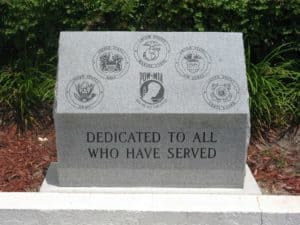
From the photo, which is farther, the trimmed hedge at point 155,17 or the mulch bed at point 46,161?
the trimmed hedge at point 155,17

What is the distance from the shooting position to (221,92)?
405cm

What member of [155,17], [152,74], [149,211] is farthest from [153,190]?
[155,17]

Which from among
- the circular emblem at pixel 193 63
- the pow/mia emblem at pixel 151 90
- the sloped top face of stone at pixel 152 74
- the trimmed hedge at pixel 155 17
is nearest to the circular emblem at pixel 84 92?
the sloped top face of stone at pixel 152 74

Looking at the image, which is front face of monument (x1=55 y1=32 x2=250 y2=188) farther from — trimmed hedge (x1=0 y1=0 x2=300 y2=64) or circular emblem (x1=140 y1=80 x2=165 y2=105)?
trimmed hedge (x1=0 y1=0 x2=300 y2=64)

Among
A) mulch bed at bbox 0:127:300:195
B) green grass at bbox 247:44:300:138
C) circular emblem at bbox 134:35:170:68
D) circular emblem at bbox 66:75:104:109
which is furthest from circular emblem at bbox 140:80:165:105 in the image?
green grass at bbox 247:44:300:138

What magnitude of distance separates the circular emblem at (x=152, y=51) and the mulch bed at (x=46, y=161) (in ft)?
3.94

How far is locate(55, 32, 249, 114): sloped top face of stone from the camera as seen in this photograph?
4.02 metres

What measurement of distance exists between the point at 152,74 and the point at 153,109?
236mm

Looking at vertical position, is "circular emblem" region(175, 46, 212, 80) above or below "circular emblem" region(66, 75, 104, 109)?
above

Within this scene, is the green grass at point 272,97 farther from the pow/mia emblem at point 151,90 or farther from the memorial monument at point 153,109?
the pow/mia emblem at point 151,90

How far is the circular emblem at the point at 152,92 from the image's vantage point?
403 centimetres

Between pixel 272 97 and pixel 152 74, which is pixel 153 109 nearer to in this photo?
pixel 152 74

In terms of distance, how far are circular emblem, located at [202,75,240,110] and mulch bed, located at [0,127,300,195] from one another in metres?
0.79

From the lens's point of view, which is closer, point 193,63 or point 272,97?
point 193,63
